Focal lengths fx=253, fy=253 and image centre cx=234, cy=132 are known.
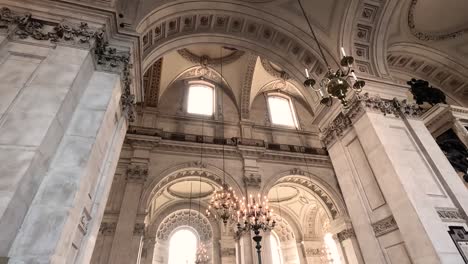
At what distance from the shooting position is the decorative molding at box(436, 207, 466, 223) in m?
4.70

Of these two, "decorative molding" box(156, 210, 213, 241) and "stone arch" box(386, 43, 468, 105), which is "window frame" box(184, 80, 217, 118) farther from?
"stone arch" box(386, 43, 468, 105)

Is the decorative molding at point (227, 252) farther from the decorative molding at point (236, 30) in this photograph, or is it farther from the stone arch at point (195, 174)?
the decorative molding at point (236, 30)

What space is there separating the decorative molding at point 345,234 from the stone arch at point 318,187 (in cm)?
78

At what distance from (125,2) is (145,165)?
5.95m

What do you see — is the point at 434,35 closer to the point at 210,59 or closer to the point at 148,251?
the point at 210,59

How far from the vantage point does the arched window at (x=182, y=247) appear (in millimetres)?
13578

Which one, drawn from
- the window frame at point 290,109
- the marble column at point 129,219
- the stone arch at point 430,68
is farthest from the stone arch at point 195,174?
the stone arch at point 430,68

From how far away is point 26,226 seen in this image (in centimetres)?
296

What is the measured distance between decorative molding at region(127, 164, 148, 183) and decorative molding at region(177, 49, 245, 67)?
618 cm

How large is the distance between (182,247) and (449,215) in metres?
12.5

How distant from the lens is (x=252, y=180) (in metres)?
10.7

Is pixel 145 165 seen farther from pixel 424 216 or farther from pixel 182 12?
pixel 424 216

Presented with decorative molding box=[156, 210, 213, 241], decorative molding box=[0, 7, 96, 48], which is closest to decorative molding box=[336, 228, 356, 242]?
decorative molding box=[156, 210, 213, 241]

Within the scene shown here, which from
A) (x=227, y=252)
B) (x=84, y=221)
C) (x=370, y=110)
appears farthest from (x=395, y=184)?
Result: (x=227, y=252)
